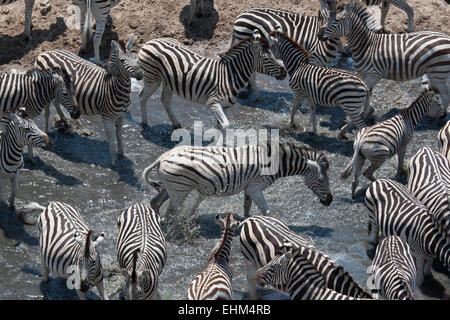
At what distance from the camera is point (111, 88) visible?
14.8m

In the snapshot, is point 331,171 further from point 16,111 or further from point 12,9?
point 12,9

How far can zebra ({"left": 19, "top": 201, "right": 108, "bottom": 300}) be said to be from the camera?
10.8 meters

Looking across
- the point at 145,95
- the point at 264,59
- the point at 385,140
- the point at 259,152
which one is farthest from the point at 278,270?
the point at 145,95

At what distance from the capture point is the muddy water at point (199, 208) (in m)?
12.2

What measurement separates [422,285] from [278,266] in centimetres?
276

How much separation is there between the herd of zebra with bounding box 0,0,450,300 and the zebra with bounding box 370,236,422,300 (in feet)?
0.07

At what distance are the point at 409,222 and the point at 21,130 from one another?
227 inches

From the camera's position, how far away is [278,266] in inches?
411

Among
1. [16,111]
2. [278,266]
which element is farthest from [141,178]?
[278,266]

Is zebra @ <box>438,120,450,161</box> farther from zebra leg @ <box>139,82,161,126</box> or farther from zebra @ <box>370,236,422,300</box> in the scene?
zebra leg @ <box>139,82,161,126</box>

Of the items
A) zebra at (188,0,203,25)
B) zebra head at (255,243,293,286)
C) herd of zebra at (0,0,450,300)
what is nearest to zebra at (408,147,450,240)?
herd of zebra at (0,0,450,300)

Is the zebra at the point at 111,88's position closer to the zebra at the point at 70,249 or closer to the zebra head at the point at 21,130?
the zebra head at the point at 21,130

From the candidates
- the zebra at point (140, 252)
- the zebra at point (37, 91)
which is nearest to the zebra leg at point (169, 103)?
the zebra at point (37, 91)

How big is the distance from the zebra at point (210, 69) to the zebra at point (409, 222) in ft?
11.3
